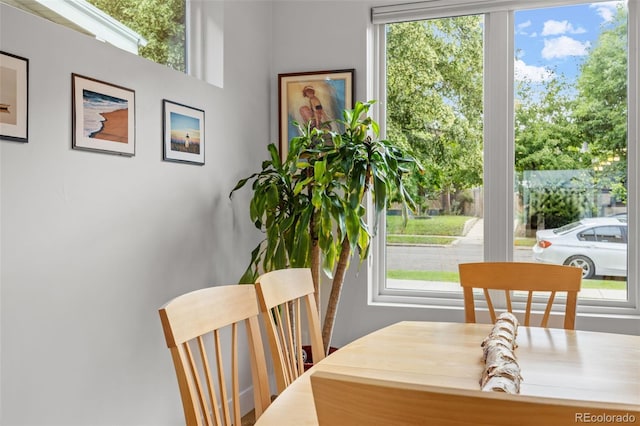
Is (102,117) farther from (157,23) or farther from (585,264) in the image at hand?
(585,264)

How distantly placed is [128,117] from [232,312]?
1.09 m

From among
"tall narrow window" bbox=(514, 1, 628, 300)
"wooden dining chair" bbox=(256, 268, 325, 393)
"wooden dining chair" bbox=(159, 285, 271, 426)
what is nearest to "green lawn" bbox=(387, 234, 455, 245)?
"tall narrow window" bbox=(514, 1, 628, 300)

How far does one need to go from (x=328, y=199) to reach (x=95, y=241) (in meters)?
1.09

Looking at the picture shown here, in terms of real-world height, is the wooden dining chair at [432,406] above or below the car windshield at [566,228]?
below

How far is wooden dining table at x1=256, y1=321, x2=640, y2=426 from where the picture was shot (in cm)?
123

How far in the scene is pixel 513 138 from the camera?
3035mm

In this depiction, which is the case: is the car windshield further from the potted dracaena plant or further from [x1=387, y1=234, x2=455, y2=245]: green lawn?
the potted dracaena plant

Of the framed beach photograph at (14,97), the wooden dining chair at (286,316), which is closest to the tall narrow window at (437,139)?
the wooden dining chair at (286,316)

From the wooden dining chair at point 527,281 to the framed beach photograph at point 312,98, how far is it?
1377mm

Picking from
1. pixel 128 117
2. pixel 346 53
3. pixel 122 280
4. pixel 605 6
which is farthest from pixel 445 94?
pixel 122 280

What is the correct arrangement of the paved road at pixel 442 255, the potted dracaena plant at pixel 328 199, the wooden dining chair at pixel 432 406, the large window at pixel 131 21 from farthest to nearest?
1. the paved road at pixel 442 255
2. the potted dracaena plant at pixel 328 199
3. the large window at pixel 131 21
4. the wooden dining chair at pixel 432 406

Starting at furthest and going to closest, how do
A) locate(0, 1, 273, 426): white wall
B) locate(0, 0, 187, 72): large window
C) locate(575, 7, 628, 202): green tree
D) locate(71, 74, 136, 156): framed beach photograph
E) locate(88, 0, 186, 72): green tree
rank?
locate(575, 7, 628, 202): green tree < locate(88, 0, 186, 72): green tree < locate(0, 0, 187, 72): large window < locate(71, 74, 136, 156): framed beach photograph < locate(0, 1, 273, 426): white wall

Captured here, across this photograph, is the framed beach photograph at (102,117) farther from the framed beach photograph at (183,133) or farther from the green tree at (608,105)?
the green tree at (608,105)

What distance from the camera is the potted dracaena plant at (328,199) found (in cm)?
258
